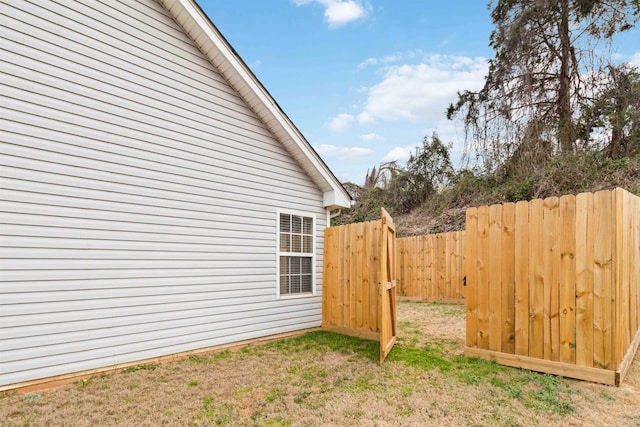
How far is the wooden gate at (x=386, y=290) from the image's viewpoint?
4492mm

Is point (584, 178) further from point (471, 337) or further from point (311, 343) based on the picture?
point (311, 343)

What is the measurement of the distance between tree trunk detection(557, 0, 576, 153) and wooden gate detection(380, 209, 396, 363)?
785 centimetres

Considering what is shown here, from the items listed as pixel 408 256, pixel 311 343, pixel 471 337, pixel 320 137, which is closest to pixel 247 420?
pixel 311 343

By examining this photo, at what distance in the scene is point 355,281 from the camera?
19.9 feet

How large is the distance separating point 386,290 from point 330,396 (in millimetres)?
1609

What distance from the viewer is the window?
20.4ft

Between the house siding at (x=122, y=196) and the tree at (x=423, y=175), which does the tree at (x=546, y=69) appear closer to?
the tree at (x=423, y=175)

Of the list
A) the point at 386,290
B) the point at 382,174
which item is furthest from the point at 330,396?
the point at 382,174

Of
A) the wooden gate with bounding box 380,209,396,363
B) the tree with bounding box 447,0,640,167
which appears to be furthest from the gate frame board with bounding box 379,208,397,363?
the tree with bounding box 447,0,640,167

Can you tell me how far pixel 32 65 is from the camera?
381 centimetres

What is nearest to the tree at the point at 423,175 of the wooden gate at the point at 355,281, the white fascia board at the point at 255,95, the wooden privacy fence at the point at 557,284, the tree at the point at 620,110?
the tree at the point at 620,110

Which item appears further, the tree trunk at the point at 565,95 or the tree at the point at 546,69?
the tree trunk at the point at 565,95

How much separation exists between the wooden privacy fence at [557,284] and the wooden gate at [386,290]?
1045 mm

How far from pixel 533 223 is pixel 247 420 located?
3711 millimetres
